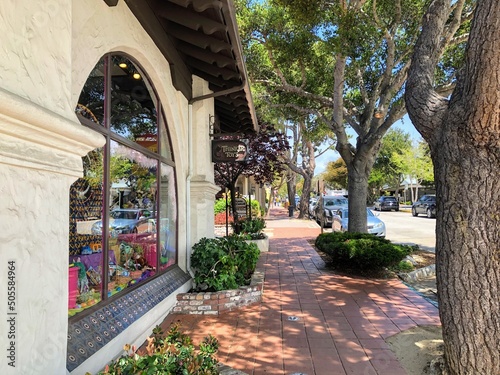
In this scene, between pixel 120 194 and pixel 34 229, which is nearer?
pixel 34 229

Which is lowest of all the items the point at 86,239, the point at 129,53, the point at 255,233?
the point at 255,233

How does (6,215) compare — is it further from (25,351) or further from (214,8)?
(214,8)

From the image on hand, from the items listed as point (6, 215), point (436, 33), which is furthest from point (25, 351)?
point (436, 33)

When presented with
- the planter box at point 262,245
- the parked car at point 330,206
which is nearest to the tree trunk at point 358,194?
the planter box at point 262,245

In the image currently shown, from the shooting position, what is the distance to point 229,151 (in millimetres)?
6715

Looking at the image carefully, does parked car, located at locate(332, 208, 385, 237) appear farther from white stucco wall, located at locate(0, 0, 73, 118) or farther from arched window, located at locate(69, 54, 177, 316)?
white stucco wall, located at locate(0, 0, 73, 118)

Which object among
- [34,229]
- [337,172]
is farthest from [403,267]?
[337,172]

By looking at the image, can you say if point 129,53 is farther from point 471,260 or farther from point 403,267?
point 403,267

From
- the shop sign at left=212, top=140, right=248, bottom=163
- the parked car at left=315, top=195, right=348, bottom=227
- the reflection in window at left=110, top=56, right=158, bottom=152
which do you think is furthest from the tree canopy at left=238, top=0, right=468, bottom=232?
the parked car at left=315, top=195, right=348, bottom=227

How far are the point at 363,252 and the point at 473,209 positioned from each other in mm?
4870

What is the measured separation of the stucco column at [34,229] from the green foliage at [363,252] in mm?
6731

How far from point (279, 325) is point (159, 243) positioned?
1.97 m

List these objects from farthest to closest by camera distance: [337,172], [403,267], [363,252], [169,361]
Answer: [337,172], [403,267], [363,252], [169,361]

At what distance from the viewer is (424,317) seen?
520 cm
